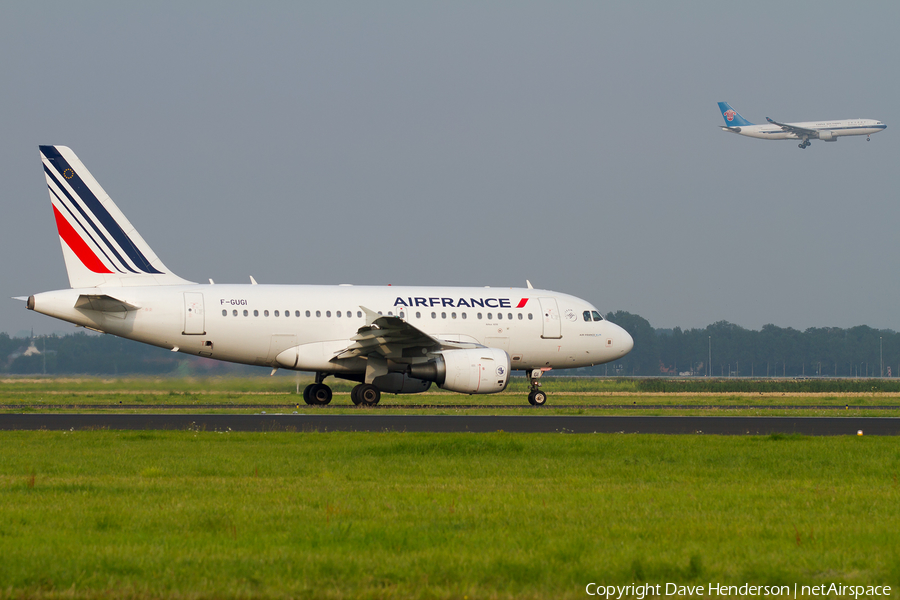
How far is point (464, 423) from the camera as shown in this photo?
22250mm

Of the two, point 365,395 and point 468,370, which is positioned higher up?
point 468,370

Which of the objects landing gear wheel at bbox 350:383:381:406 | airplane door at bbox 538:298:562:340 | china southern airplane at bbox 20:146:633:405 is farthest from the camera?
airplane door at bbox 538:298:562:340

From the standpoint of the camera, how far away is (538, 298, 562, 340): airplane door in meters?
32.4

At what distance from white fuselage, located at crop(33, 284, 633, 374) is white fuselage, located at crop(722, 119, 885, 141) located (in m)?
68.8

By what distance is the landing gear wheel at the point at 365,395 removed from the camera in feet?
96.6

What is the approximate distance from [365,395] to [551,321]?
7.14 meters

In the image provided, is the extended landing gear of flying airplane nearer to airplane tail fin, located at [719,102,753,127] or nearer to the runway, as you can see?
the runway

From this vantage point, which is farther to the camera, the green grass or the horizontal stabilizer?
the horizontal stabilizer

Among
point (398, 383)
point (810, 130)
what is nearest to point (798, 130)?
point (810, 130)

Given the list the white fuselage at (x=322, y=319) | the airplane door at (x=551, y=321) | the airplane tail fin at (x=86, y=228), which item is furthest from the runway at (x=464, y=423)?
the airplane door at (x=551, y=321)

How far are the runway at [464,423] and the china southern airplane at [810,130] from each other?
75419 millimetres

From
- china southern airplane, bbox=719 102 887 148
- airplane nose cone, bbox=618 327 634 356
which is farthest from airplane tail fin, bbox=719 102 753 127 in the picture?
airplane nose cone, bbox=618 327 634 356

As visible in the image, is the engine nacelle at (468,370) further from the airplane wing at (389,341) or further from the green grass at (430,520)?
the green grass at (430,520)

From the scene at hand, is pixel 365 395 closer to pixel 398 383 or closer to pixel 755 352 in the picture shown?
pixel 398 383
